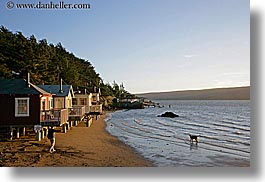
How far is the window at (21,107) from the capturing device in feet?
24.0

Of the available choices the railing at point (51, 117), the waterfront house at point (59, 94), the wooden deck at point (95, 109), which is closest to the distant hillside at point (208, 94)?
the railing at point (51, 117)

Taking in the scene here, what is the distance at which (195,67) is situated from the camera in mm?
6309

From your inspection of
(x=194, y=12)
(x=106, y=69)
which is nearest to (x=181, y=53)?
(x=194, y=12)

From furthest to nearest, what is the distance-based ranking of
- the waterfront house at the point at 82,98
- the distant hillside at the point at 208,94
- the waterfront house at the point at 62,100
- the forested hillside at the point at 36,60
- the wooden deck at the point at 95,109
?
1. the wooden deck at the point at 95,109
2. the waterfront house at the point at 82,98
3. the waterfront house at the point at 62,100
4. the forested hillside at the point at 36,60
5. the distant hillside at the point at 208,94

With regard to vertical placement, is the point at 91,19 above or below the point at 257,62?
above

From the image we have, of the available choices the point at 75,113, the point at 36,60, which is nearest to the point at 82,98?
the point at 75,113

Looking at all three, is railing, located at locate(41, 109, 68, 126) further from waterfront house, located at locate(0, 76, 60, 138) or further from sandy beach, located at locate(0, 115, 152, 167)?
sandy beach, located at locate(0, 115, 152, 167)

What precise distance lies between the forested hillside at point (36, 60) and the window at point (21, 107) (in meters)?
0.98

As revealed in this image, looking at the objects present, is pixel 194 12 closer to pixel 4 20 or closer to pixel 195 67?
pixel 195 67

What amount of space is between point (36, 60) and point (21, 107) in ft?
8.25

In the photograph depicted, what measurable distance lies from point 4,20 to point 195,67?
3.44 m

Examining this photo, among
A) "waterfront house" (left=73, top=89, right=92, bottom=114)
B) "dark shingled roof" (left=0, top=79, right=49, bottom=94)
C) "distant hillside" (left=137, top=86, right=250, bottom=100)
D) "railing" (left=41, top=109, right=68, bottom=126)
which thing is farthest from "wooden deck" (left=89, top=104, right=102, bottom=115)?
"distant hillside" (left=137, top=86, right=250, bottom=100)

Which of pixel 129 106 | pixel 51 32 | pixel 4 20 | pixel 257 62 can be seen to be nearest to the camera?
pixel 257 62

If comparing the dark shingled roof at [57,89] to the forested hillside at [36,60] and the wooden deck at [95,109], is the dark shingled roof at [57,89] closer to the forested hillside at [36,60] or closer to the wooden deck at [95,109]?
the forested hillside at [36,60]
